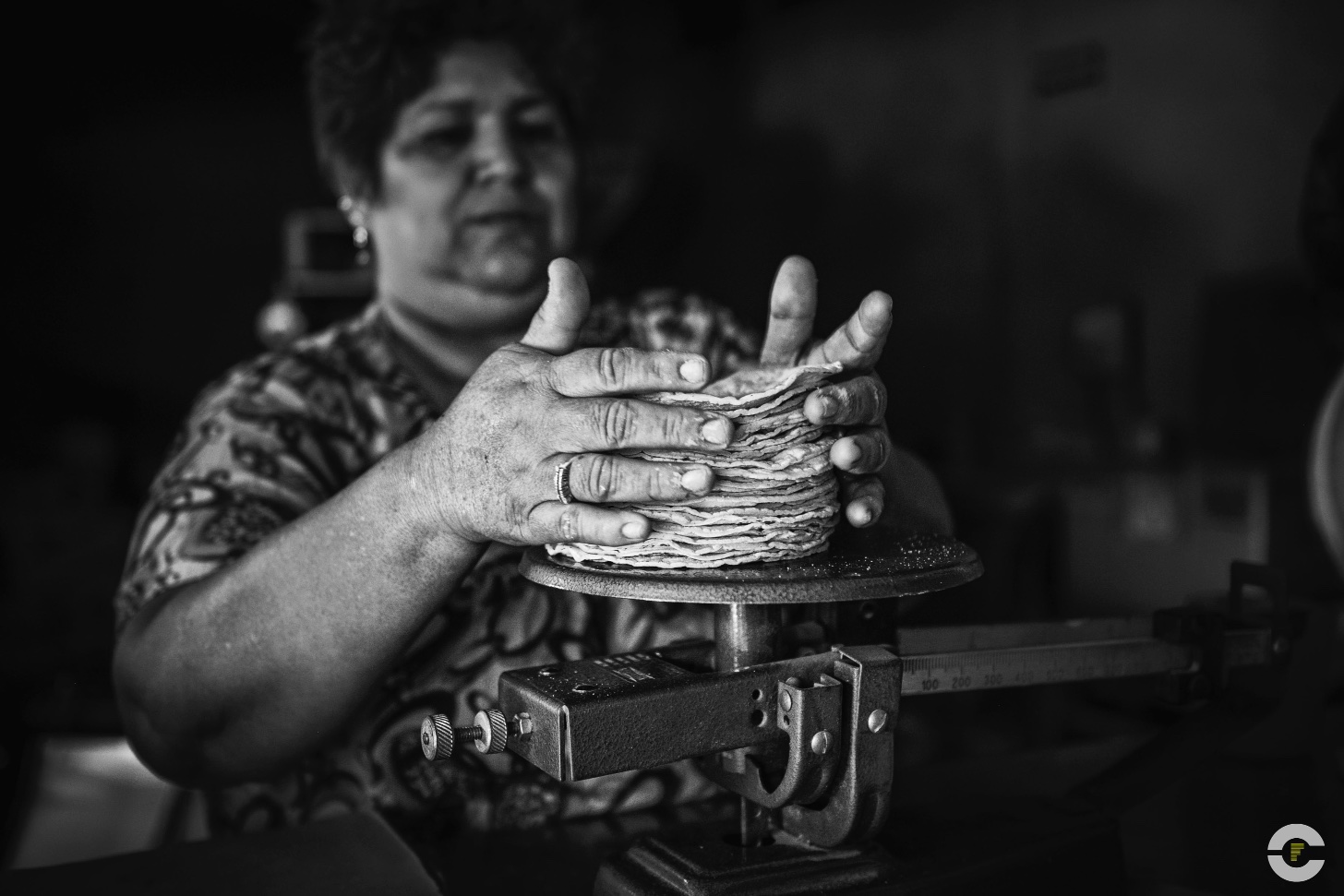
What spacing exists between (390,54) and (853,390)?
957mm

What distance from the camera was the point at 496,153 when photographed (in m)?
1.57

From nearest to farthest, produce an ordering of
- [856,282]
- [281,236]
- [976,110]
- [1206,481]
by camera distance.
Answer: [1206,481]
[976,110]
[856,282]
[281,236]

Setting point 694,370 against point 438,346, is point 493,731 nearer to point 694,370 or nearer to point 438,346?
point 694,370

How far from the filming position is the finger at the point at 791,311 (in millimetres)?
1049

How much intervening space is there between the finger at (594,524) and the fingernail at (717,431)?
0.09 metres

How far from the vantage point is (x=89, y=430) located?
13.2 feet

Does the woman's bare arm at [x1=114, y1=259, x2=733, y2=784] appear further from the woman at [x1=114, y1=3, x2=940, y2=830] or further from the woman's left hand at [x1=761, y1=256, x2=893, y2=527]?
the woman's left hand at [x1=761, y1=256, x2=893, y2=527]

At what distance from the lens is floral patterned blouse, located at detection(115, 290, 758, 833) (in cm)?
134

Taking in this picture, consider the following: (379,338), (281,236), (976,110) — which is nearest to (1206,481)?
(976,110)

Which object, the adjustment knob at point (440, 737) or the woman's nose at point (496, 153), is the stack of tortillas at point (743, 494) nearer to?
the adjustment knob at point (440, 737)

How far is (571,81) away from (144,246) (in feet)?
10.3

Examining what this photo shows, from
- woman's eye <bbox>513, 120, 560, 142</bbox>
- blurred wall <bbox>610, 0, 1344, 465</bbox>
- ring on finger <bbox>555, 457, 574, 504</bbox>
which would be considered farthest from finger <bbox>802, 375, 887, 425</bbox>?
blurred wall <bbox>610, 0, 1344, 465</bbox>

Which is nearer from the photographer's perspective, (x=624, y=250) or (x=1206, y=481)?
(x=1206, y=481)

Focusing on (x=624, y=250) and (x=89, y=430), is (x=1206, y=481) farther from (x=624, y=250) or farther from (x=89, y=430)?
(x=89, y=430)
